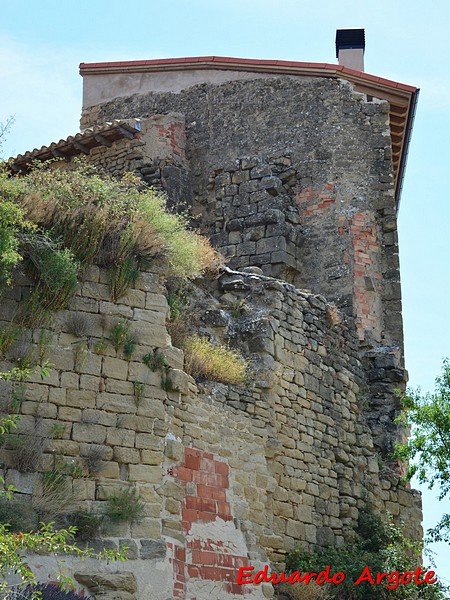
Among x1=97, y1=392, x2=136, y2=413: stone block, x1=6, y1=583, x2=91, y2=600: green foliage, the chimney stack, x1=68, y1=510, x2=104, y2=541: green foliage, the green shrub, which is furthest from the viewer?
the chimney stack

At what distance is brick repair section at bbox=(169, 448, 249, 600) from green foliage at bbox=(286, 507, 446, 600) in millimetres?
1480

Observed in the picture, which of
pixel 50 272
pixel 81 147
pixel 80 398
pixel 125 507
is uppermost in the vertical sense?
pixel 81 147

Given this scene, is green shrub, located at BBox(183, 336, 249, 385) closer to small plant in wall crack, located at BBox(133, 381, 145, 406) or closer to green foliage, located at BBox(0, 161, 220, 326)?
green foliage, located at BBox(0, 161, 220, 326)

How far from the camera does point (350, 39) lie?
68.8ft

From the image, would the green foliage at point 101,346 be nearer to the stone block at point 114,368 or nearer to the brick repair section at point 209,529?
the stone block at point 114,368

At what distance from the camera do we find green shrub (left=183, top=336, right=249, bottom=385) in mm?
12609

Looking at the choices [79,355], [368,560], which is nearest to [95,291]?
[79,355]

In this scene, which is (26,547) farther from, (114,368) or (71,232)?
(71,232)

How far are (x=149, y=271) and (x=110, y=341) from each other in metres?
0.93

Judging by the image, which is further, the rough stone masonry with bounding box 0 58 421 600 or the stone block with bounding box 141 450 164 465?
the stone block with bounding box 141 450 164 465

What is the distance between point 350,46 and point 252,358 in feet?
30.1

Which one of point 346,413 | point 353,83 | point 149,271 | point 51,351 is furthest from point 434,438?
point 353,83

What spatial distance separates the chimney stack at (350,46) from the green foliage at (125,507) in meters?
12.2

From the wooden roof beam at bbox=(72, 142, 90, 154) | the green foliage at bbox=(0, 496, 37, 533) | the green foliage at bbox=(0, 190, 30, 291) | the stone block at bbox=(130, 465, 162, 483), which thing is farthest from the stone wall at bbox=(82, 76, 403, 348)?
the green foliage at bbox=(0, 496, 37, 533)
